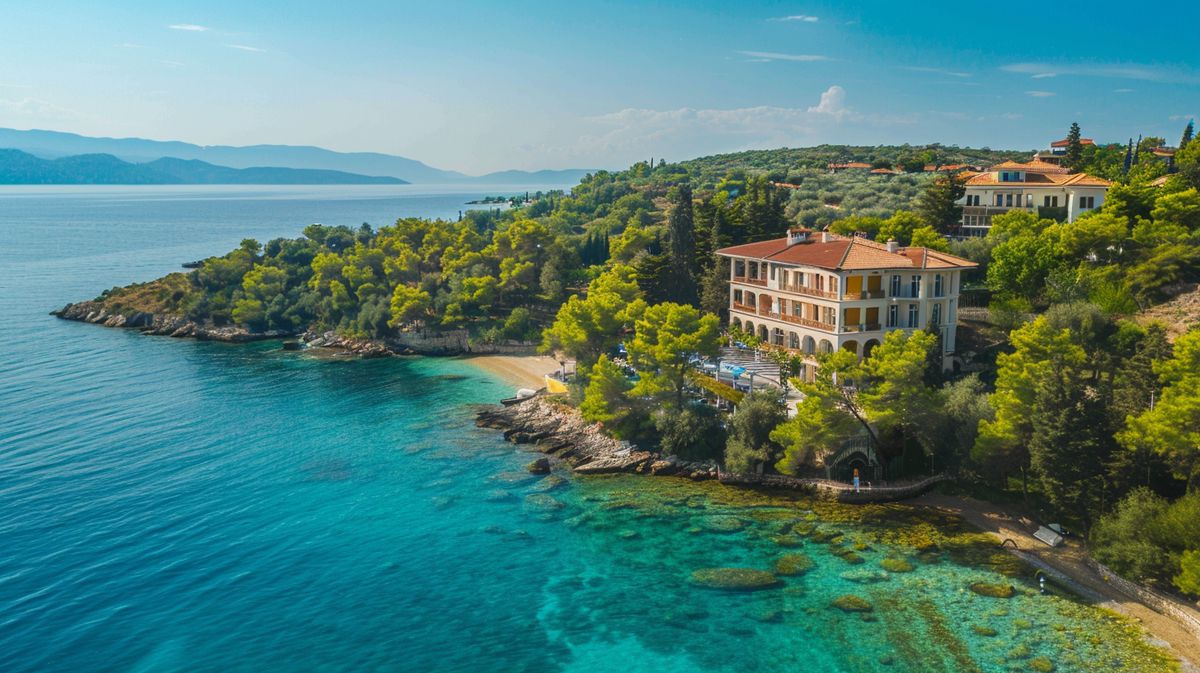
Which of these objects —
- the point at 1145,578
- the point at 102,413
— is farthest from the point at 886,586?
the point at 102,413

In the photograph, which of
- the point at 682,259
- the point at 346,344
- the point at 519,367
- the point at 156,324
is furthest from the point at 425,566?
the point at 156,324

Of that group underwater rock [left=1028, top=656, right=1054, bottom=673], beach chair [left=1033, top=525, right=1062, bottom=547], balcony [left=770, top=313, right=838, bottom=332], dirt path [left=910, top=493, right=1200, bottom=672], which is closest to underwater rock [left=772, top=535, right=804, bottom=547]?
dirt path [left=910, top=493, right=1200, bottom=672]

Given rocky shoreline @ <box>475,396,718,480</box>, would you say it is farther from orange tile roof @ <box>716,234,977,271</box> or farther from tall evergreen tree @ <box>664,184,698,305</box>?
tall evergreen tree @ <box>664,184,698,305</box>

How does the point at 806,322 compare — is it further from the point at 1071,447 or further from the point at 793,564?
the point at 793,564

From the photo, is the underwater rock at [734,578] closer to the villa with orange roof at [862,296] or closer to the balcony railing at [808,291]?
the villa with orange roof at [862,296]

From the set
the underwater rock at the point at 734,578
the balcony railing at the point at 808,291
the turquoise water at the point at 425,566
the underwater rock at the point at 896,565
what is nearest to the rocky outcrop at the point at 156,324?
the turquoise water at the point at 425,566
